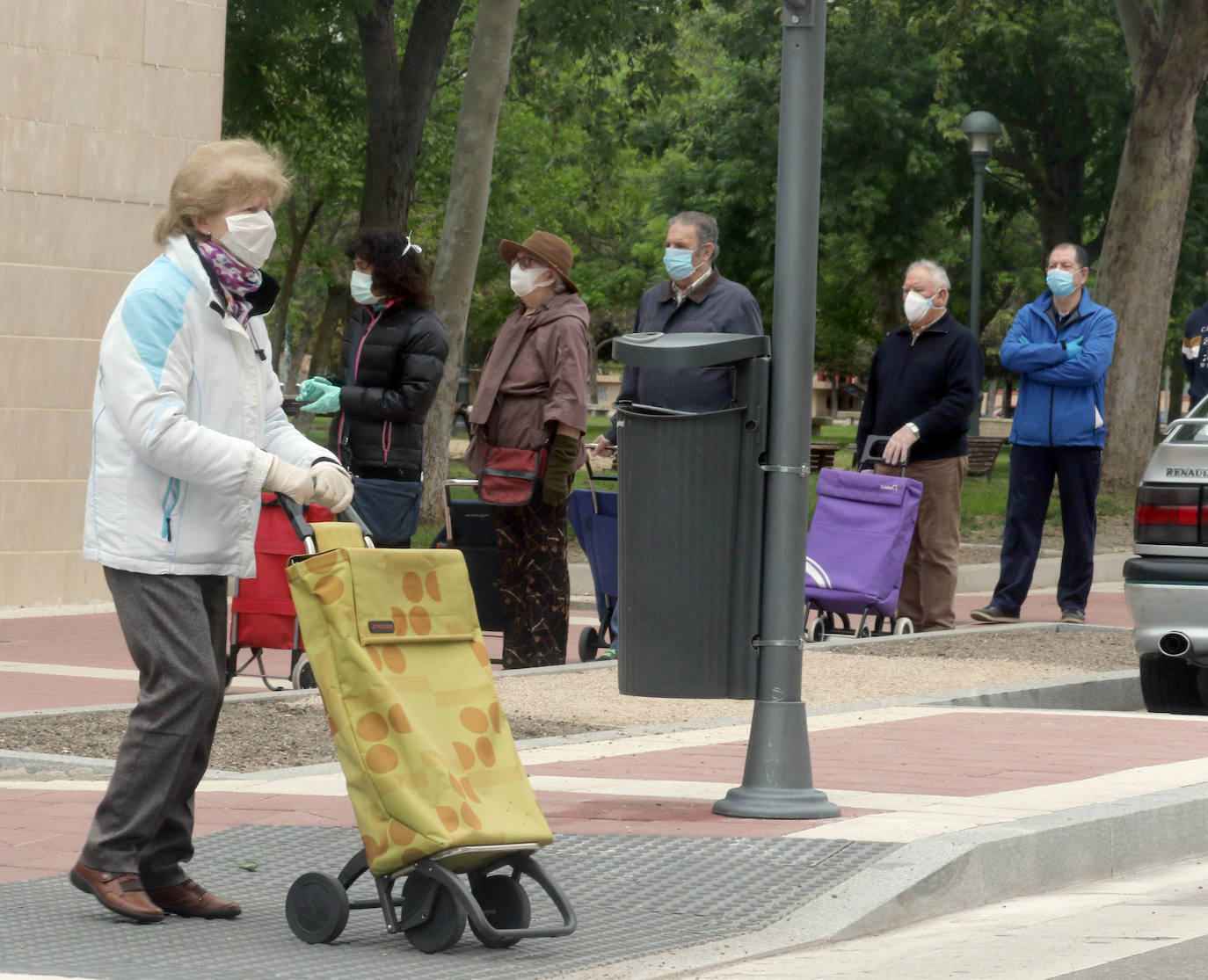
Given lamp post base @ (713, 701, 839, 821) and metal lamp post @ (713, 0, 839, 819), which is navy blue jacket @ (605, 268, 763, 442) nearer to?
metal lamp post @ (713, 0, 839, 819)

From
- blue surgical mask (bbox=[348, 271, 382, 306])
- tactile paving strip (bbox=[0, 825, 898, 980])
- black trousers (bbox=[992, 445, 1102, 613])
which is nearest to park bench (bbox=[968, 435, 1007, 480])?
black trousers (bbox=[992, 445, 1102, 613])

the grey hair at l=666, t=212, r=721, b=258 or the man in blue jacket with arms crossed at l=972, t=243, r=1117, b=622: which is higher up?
the grey hair at l=666, t=212, r=721, b=258

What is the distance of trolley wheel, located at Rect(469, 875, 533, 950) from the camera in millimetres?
4676

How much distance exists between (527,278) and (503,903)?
5079mm

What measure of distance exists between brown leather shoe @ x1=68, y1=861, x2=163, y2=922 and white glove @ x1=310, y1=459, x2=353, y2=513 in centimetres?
98

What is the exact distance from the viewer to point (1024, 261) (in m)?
41.6

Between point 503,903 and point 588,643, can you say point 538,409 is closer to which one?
point 588,643

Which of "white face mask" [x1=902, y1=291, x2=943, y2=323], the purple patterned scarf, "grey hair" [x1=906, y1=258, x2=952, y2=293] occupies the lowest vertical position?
the purple patterned scarf

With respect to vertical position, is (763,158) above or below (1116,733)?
above

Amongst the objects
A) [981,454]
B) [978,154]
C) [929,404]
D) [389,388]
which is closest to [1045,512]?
[929,404]

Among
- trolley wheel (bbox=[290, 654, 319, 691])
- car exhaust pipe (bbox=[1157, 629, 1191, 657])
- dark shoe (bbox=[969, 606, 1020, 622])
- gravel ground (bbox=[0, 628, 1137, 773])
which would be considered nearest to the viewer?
gravel ground (bbox=[0, 628, 1137, 773])

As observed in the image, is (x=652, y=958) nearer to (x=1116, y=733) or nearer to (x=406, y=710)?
(x=406, y=710)

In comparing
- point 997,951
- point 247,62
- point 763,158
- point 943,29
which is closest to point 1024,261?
point 763,158

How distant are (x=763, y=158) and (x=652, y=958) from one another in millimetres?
30856
